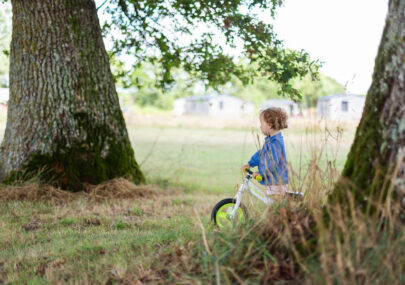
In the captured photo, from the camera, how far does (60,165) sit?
6.75m

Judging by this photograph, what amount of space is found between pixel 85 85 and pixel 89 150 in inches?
40.3

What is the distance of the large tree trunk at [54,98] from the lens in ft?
21.9

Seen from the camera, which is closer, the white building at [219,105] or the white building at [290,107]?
the white building at [290,107]

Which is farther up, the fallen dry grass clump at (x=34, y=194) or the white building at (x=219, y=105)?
the white building at (x=219, y=105)

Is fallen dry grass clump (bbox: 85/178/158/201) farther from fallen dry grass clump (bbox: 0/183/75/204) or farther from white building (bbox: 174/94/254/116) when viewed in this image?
white building (bbox: 174/94/254/116)

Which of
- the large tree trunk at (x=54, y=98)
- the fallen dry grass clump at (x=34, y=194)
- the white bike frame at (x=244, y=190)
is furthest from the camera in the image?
the large tree trunk at (x=54, y=98)

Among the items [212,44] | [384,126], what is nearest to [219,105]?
[212,44]

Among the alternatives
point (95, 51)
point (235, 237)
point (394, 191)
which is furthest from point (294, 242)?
point (95, 51)

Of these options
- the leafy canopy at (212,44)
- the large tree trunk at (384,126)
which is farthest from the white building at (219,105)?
the large tree trunk at (384,126)

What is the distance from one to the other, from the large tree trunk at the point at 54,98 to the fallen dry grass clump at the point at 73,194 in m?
0.19

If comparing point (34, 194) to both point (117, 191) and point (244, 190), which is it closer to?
point (117, 191)

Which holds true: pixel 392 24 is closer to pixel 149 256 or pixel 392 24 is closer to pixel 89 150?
pixel 149 256

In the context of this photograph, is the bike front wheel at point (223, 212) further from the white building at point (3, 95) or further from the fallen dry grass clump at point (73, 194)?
the white building at point (3, 95)

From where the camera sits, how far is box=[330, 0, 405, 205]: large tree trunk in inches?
110
